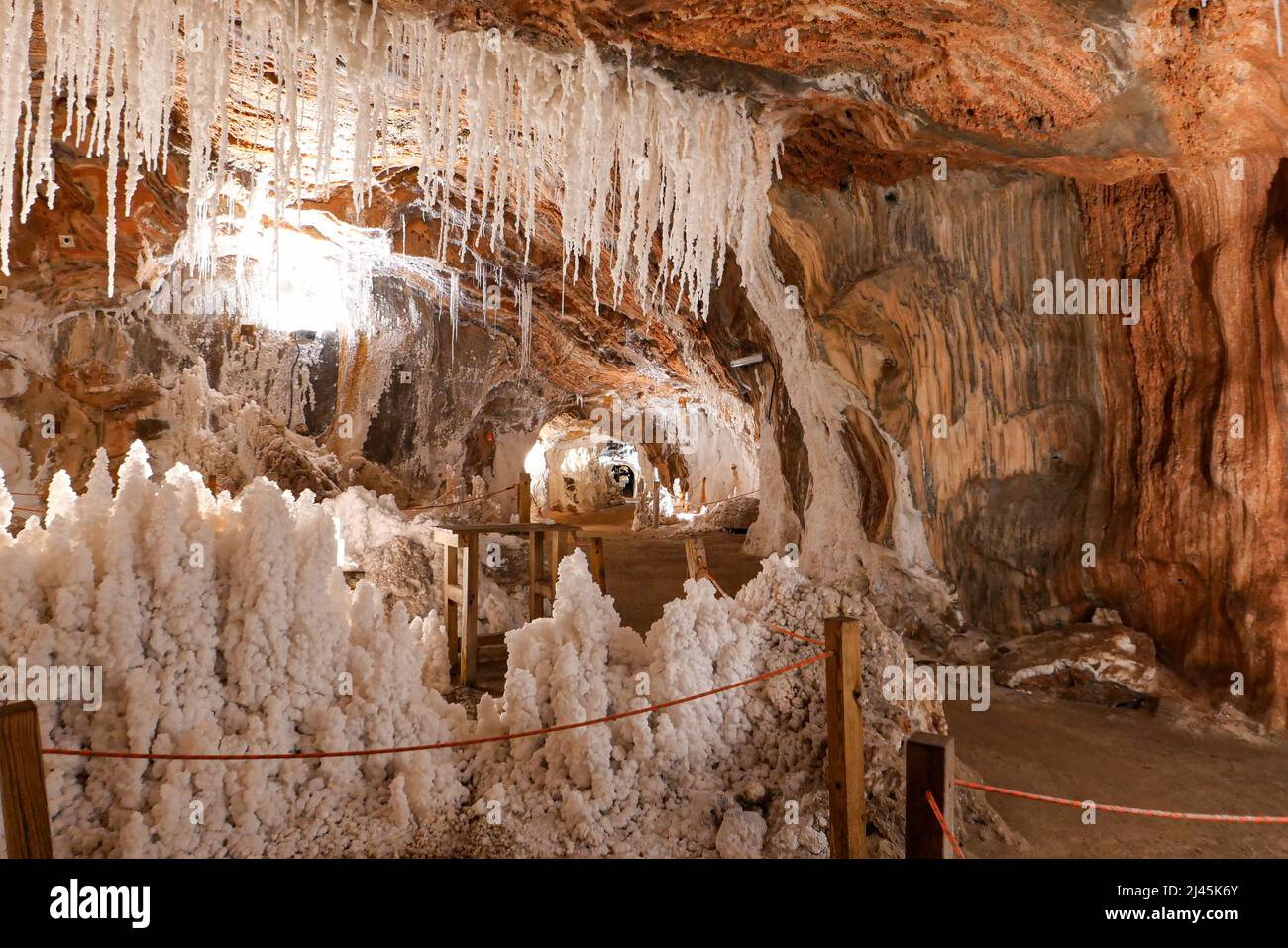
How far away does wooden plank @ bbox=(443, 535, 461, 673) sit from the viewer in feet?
20.5

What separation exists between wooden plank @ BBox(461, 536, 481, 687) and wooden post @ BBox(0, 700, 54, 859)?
3673 millimetres

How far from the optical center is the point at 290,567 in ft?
12.5

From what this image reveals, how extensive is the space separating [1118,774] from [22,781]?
18.2 feet

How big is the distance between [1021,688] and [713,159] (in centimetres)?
513

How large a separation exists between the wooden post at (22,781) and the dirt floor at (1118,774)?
3732mm

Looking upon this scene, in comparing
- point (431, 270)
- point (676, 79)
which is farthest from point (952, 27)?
point (431, 270)

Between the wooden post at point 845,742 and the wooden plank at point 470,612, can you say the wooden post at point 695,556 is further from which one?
the wooden post at point 845,742

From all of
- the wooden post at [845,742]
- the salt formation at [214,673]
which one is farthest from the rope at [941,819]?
the salt formation at [214,673]

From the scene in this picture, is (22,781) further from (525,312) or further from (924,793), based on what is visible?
(525,312)

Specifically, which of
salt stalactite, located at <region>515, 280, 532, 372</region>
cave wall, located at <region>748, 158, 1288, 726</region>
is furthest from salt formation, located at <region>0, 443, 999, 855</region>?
salt stalactite, located at <region>515, 280, 532, 372</region>

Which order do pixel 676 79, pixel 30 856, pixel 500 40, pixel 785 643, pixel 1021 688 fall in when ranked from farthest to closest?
pixel 1021 688 → pixel 676 79 → pixel 500 40 → pixel 785 643 → pixel 30 856

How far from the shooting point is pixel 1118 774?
475cm

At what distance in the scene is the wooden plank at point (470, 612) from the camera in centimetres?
582
